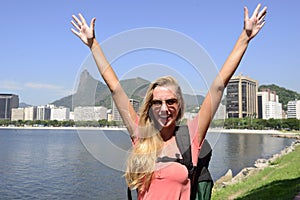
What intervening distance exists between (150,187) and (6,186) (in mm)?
23548

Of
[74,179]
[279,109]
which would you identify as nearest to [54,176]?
[74,179]

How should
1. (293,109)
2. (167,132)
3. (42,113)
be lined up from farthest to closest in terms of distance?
(293,109) < (42,113) < (167,132)

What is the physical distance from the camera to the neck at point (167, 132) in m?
2.46

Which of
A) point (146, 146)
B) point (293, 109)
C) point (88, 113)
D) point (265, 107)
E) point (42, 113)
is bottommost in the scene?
point (146, 146)

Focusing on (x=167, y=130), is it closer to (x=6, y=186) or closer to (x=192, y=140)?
(x=192, y=140)

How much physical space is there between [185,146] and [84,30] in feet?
4.28

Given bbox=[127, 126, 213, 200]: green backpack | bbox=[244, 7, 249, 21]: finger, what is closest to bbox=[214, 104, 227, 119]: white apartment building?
bbox=[127, 126, 213, 200]: green backpack

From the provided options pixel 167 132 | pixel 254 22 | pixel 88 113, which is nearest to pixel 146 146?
pixel 167 132

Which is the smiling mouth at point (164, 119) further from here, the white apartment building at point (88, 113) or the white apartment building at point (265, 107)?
the white apartment building at point (265, 107)

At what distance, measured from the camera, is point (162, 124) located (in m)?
2.45

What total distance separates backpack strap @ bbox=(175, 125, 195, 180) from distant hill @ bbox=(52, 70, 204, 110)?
215 millimetres

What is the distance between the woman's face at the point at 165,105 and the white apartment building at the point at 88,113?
558 mm

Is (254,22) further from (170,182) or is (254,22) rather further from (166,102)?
(170,182)

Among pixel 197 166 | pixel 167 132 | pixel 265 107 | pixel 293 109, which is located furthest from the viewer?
pixel 293 109
